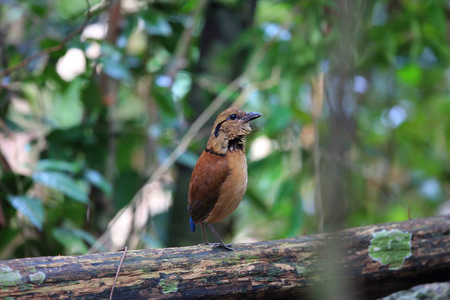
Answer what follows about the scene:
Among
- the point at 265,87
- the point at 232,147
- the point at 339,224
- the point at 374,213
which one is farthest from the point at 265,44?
the point at 339,224

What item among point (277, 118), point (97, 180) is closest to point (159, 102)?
point (97, 180)

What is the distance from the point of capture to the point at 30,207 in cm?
326

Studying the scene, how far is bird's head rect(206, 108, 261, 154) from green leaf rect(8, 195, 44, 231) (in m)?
1.24

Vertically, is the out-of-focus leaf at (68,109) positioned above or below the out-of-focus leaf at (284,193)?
above

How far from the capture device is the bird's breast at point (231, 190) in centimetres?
261

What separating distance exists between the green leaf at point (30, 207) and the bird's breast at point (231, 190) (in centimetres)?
119

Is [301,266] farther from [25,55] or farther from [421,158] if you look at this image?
[421,158]

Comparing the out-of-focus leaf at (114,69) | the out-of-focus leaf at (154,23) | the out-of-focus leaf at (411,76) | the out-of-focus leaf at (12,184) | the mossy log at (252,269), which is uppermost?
the out-of-focus leaf at (154,23)

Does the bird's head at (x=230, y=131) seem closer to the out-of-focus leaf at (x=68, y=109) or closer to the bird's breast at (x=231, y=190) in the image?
the bird's breast at (x=231, y=190)

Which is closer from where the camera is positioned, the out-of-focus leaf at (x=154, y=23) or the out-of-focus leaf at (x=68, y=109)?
the out-of-focus leaf at (x=154, y=23)

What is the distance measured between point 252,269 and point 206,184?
541 millimetres

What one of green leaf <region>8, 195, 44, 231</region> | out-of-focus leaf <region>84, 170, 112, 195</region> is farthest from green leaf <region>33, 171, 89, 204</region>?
out-of-focus leaf <region>84, 170, 112, 195</region>

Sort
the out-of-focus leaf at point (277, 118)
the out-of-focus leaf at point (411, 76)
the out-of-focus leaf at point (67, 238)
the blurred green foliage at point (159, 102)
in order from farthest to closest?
the out-of-focus leaf at point (411, 76), the out-of-focus leaf at point (277, 118), the blurred green foliage at point (159, 102), the out-of-focus leaf at point (67, 238)

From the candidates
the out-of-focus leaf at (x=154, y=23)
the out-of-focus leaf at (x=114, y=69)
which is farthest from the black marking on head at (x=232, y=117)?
the out-of-focus leaf at (x=154, y=23)
